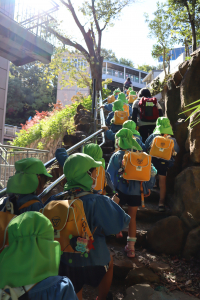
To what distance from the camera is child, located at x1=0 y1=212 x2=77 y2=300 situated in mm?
1085

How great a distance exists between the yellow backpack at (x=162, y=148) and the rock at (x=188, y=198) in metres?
0.47

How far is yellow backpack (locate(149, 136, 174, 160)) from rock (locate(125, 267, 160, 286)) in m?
2.10

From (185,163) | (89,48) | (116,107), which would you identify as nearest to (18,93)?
(89,48)

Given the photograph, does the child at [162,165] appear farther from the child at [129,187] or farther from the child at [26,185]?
the child at [26,185]

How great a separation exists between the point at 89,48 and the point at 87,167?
43.5 ft

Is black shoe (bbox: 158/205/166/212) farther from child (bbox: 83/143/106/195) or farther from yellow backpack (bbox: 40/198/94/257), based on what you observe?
yellow backpack (bbox: 40/198/94/257)

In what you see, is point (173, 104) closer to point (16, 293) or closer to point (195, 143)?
point (195, 143)

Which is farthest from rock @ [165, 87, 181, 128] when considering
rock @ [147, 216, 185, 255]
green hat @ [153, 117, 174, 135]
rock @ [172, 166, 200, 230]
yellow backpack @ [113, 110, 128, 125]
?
rock @ [147, 216, 185, 255]

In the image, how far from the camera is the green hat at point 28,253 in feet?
3.56

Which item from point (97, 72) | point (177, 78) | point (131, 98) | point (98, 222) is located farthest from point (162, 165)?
point (97, 72)

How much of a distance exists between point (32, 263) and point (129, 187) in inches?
99.7

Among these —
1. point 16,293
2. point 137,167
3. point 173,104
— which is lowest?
point 16,293

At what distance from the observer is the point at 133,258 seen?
11.1 ft

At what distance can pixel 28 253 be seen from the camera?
3.61 ft
